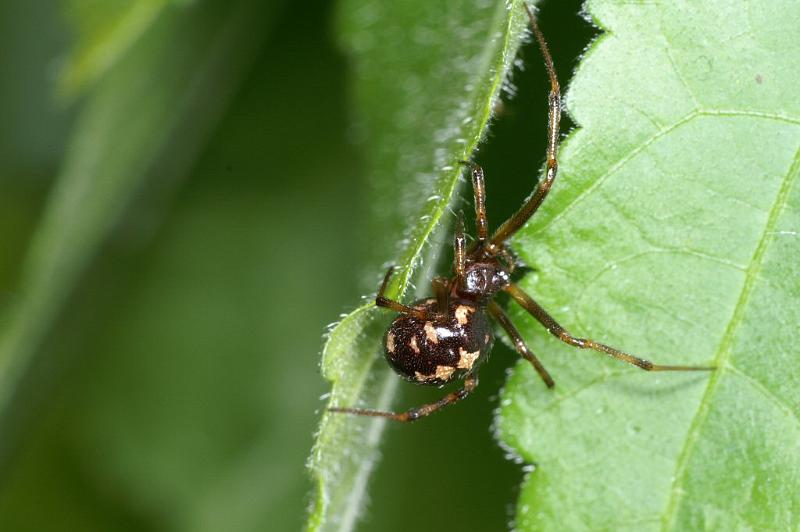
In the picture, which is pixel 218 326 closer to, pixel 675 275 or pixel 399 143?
pixel 399 143

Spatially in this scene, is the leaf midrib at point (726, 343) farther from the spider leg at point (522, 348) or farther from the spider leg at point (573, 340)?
the spider leg at point (522, 348)

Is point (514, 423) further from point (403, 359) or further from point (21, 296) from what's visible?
point (21, 296)

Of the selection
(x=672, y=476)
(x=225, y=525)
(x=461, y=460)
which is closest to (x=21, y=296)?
(x=225, y=525)

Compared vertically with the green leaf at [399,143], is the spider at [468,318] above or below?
below

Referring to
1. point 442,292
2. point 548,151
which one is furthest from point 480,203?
point 548,151

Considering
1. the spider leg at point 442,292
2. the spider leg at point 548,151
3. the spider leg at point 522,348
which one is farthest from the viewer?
the spider leg at point 442,292

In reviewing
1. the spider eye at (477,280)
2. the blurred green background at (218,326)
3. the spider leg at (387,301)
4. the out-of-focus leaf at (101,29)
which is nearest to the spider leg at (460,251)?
the spider eye at (477,280)

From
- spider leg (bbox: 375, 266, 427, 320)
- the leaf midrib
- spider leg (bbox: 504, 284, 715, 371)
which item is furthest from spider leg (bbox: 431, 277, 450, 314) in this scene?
the leaf midrib
